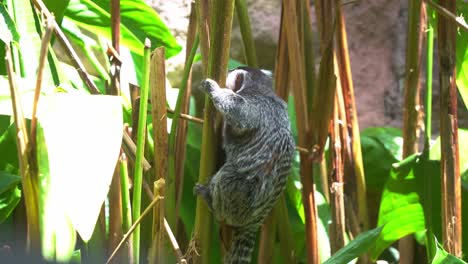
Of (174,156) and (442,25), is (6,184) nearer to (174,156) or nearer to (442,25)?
(174,156)

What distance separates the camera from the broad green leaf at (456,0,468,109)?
140 cm

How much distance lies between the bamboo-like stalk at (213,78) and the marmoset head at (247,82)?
39 cm

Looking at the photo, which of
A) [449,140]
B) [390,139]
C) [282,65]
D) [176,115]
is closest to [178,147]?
[176,115]

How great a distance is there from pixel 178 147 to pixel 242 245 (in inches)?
8.6

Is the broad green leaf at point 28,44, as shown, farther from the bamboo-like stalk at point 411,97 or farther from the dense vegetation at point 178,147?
the bamboo-like stalk at point 411,97

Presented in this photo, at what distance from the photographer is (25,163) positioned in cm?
83

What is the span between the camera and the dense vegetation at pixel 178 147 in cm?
84

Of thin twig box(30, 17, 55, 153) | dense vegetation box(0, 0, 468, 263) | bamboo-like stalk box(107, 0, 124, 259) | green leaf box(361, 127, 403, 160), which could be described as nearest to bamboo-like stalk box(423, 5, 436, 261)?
dense vegetation box(0, 0, 468, 263)

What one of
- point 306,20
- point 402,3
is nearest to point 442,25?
point 306,20

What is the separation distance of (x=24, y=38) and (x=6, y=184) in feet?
0.71

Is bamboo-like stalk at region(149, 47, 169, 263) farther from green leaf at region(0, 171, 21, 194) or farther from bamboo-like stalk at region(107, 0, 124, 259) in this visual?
green leaf at region(0, 171, 21, 194)

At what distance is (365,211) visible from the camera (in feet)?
5.04

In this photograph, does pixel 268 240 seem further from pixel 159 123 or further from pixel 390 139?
pixel 390 139

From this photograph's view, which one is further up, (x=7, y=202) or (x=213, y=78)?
(x=213, y=78)
